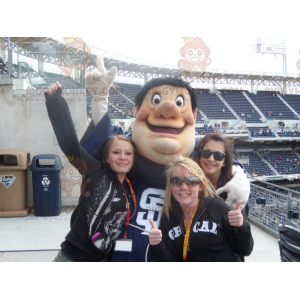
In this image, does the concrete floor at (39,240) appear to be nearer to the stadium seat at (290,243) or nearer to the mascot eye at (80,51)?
the stadium seat at (290,243)

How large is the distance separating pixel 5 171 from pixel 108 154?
1.53m

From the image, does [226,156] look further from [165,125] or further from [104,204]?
[104,204]

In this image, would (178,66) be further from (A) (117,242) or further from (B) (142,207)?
(A) (117,242)

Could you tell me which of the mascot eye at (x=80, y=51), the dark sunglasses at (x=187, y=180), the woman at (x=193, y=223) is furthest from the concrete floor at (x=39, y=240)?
the mascot eye at (x=80, y=51)

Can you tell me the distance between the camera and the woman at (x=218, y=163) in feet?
5.00

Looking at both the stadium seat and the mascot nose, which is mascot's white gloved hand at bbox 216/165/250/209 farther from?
the mascot nose

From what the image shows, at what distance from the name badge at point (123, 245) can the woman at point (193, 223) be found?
0.16 m

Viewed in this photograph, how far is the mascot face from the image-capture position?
1.48m

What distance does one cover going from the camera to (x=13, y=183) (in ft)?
7.81

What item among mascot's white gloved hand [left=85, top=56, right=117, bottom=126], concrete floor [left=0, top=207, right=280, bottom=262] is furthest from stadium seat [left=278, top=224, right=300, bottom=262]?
mascot's white gloved hand [left=85, top=56, right=117, bottom=126]

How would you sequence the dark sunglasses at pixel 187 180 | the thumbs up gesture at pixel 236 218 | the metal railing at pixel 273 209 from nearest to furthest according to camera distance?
the thumbs up gesture at pixel 236 218 < the dark sunglasses at pixel 187 180 < the metal railing at pixel 273 209

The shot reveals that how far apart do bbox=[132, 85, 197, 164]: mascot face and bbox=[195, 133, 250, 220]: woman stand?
3.3 inches

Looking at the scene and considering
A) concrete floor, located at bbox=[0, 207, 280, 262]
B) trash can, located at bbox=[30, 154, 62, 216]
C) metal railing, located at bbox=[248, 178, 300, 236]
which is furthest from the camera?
trash can, located at bbox=[30, 154, 62, 216]
